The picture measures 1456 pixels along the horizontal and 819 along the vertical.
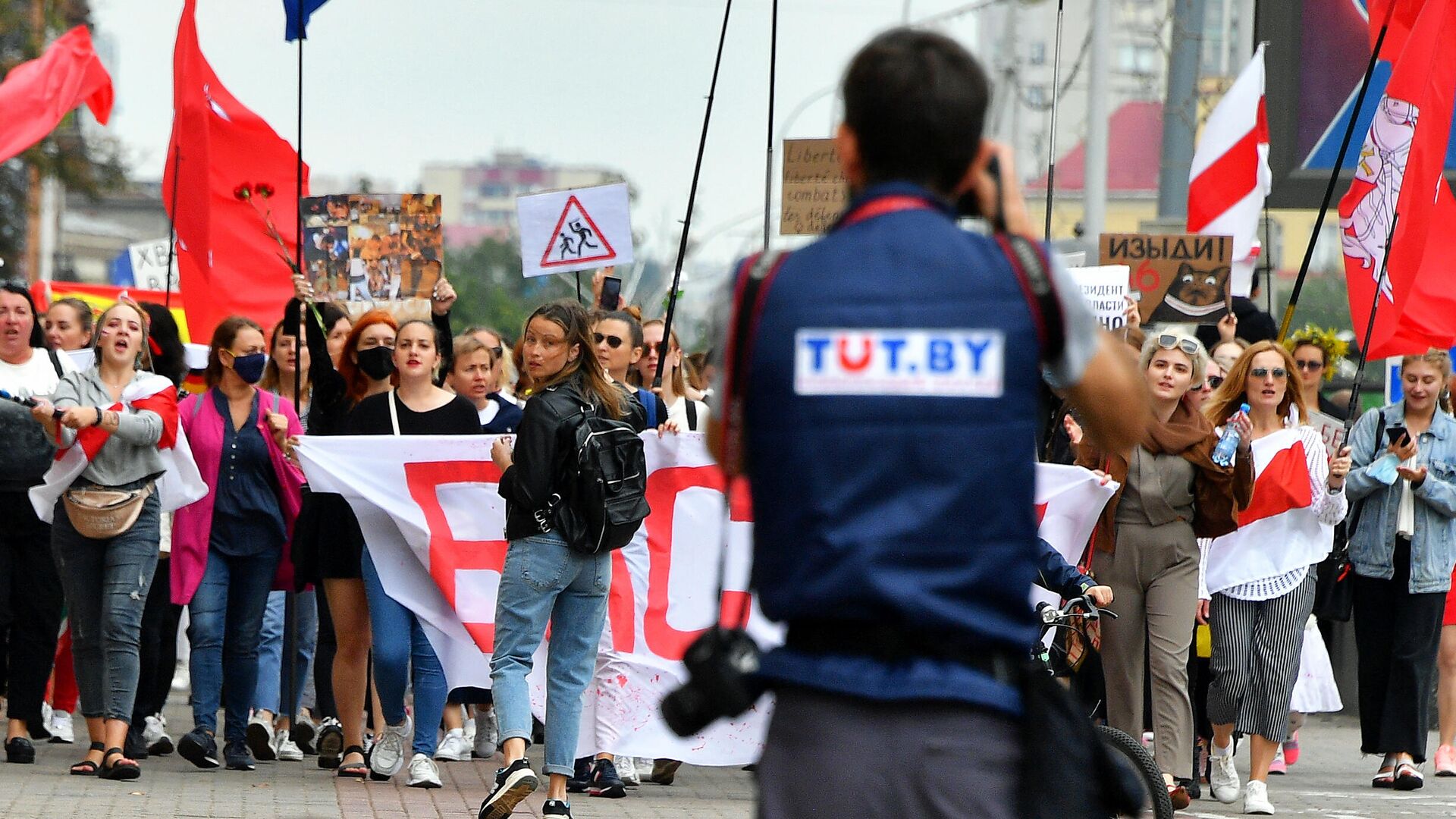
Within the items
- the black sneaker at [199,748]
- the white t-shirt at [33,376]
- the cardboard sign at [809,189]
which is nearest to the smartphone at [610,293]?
the cardboard sign at [809,189]

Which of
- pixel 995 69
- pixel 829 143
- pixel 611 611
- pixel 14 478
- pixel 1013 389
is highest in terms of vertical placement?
pixel 995 69

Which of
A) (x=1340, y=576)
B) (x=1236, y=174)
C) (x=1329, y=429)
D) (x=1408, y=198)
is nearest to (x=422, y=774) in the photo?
(x=1340, y=576)

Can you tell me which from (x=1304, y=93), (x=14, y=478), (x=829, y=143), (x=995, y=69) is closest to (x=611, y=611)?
(x=14, y=478)

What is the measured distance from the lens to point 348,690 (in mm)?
9047

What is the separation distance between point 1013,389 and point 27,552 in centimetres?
757

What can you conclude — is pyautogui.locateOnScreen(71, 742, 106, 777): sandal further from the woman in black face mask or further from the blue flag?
the blue flag

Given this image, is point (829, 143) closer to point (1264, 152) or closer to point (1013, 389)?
point (1264, 152)

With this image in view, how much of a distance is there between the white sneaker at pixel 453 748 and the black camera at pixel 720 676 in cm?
694

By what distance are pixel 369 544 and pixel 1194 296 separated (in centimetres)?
531

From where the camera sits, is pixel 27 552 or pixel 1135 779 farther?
pixel 27 552

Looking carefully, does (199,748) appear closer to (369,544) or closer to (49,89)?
(369,544)

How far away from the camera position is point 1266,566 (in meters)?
9.39

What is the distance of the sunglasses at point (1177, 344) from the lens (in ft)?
28.9

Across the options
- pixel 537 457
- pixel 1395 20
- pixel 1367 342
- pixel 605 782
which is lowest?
pixel 605 782
